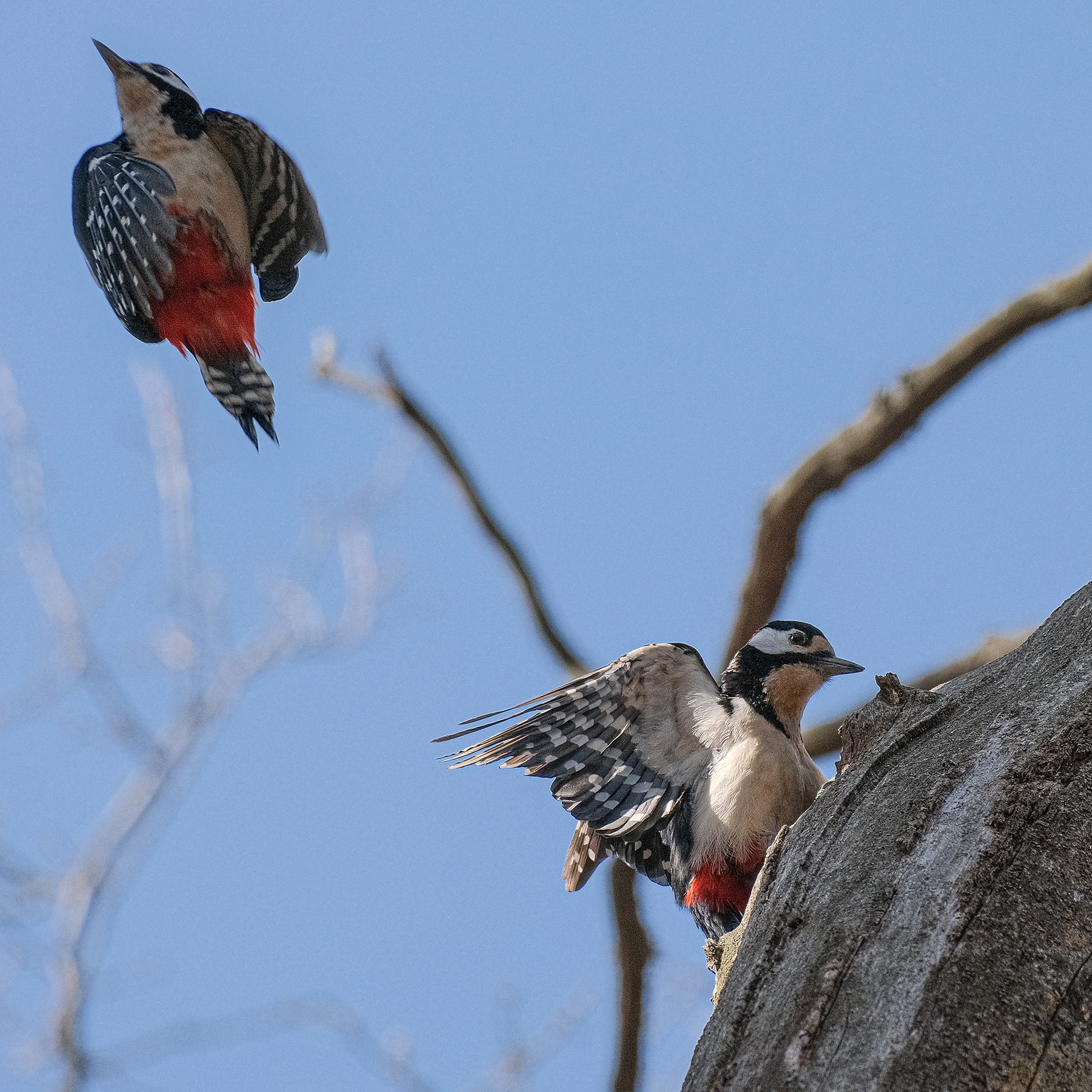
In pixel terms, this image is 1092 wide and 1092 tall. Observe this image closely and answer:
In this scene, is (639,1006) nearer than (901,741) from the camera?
No

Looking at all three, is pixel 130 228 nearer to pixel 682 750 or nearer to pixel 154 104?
pixel 154 104

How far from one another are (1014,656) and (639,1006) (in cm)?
275

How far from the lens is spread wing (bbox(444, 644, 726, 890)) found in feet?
12.5

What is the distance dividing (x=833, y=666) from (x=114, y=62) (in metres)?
3.32

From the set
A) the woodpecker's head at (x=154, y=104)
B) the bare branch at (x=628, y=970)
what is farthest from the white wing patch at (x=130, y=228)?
the bare branch at (x=628, y=970)

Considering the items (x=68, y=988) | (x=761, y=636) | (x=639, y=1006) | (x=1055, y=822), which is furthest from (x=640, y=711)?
(x=68, y=988)

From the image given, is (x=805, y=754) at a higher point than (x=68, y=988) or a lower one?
lower

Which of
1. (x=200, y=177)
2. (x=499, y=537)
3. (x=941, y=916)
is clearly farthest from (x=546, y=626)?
(x=941, y=916)

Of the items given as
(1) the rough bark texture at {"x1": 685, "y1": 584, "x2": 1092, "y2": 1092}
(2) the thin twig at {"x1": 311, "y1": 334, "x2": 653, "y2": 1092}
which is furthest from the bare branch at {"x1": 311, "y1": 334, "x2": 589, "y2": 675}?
(1) the rough bark texture at {"x1": 685, "y1": 584, "x2": 1092, "y2": 1092}

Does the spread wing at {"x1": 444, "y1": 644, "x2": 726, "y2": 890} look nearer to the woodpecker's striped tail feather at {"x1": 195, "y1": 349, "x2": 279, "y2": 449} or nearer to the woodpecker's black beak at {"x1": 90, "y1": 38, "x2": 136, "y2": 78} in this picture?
the woodpecker's striped tail feather at {"x1": 195, "y1": 349, "x2": 279, "y2": 449}

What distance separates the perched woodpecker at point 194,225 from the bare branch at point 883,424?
2.00 meters

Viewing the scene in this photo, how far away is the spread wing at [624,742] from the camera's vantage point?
380 centimetres

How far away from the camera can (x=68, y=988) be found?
8.38 m

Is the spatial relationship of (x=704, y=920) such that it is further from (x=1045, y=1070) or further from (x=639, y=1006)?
(x=1045, y=1070)
